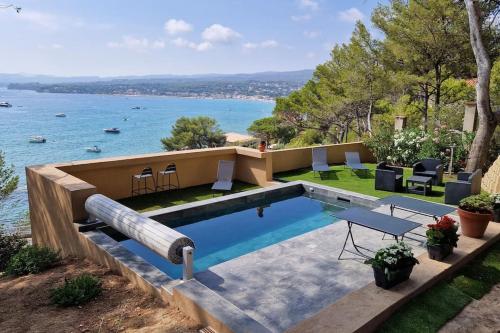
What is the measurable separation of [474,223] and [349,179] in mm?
5520

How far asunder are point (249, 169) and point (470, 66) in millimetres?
12672

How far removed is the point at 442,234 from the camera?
4855mm

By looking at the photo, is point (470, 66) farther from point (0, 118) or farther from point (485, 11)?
point (0, 118)

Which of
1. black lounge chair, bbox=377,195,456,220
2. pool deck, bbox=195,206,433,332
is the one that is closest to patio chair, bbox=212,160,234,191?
pool deck, bbox=195,206,433,332

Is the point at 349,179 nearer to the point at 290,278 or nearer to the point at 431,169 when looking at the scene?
the point at 431,169

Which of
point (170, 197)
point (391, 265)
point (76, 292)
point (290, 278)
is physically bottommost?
point (170, 197)

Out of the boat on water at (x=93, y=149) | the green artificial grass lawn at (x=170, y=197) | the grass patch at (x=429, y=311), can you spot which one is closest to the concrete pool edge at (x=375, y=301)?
the grass patch at (x=429, y=311)

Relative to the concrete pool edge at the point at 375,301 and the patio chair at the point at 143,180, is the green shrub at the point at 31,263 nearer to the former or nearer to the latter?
the patio chair at the point at 143,180

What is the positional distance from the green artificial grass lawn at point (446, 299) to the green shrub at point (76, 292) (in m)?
3.13

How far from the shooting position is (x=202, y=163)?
10312 mm

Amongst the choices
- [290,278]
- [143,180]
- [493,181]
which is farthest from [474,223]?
[143,180]

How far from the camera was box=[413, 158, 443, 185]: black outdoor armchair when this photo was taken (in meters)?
10.2

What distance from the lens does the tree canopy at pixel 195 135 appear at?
5784cm

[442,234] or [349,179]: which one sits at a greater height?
[442,234]
